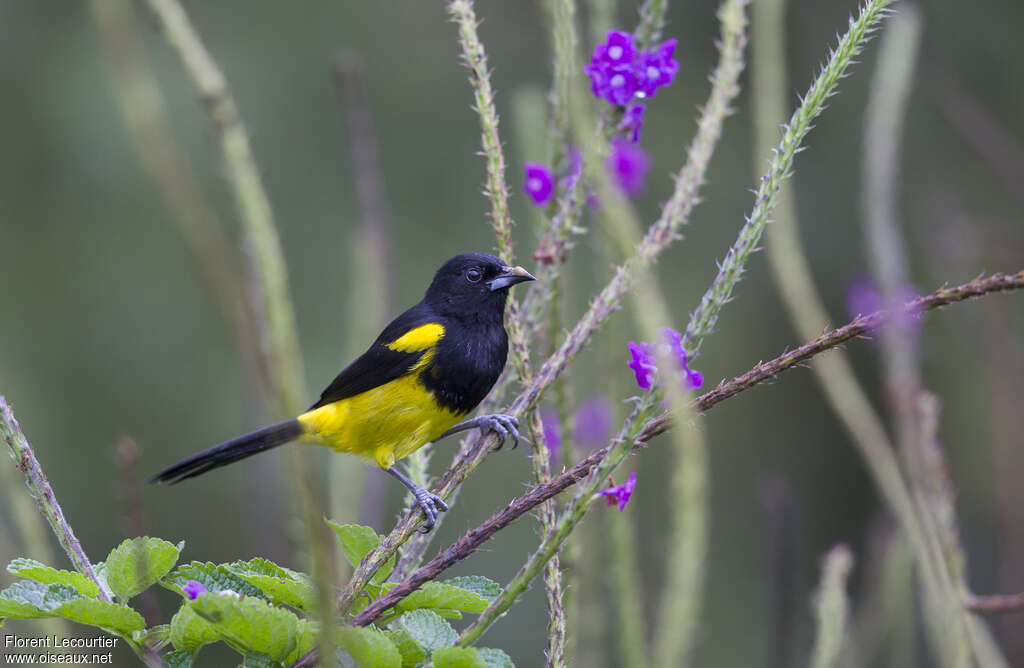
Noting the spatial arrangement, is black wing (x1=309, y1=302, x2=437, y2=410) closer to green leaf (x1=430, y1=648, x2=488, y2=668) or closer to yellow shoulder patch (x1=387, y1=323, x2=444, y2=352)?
yellow shoulder patch (x1=387, y1=323, x2=444, y2=352)

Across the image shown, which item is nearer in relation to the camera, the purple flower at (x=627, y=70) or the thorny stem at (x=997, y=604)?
the thorny stem at (x=997, y=604)

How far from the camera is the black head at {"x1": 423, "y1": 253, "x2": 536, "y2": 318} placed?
3.15 m

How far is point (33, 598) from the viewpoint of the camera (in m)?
1.41

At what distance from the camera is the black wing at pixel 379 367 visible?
10.3 ft

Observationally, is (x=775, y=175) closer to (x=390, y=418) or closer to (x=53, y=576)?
(x=53, y=576)

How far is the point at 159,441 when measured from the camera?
21.6 ft

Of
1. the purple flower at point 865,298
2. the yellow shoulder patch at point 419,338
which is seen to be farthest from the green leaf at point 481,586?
the purple flower at point 865,298

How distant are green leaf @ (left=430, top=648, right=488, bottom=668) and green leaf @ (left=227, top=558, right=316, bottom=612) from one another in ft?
0.53

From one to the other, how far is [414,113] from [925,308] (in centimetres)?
656

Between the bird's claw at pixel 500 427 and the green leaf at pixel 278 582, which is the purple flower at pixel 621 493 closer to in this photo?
the bird's claw at pixel 500 427

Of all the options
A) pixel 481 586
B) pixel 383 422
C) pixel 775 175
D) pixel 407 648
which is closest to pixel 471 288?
pixel 383 422

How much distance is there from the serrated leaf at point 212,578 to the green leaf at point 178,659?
0.29 ft

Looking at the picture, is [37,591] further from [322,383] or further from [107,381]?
[107,381]

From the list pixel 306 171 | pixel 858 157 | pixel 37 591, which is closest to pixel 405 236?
pixel 306 171
